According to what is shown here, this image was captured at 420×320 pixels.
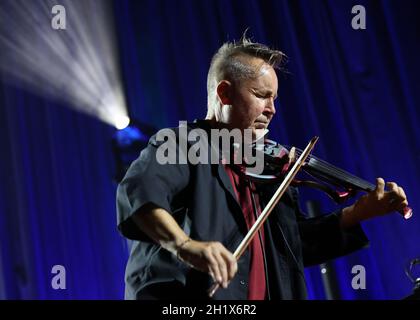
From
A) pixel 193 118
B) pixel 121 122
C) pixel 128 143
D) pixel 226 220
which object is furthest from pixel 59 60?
pixel 226 220

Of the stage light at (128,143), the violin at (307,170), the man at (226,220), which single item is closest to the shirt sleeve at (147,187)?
the man at (226,220)

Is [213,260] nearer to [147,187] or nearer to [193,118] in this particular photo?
[147,187]

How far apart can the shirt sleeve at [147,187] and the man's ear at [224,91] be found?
0.37 m

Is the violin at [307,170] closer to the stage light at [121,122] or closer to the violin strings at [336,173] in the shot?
the violin strings at [336,173]

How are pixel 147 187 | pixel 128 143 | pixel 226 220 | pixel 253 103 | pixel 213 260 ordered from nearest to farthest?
1. pixel 213 260
2. pixel 147 187
3. pixel 226 220
4. pixel 253 103
5. pixel 128 143

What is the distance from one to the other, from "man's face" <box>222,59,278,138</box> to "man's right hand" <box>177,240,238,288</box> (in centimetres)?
58

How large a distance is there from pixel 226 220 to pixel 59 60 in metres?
1.83

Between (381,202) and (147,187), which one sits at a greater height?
(147,187)

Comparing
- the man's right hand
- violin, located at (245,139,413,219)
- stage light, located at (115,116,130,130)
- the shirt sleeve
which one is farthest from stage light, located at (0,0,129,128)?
the man's right hand

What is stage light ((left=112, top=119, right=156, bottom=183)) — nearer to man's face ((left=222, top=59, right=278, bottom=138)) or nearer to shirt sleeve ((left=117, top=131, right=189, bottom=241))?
man's face ((left=222, top=59, right=278, bottom=138))

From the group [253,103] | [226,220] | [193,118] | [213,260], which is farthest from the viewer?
[193,118]

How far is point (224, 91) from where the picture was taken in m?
1.73
